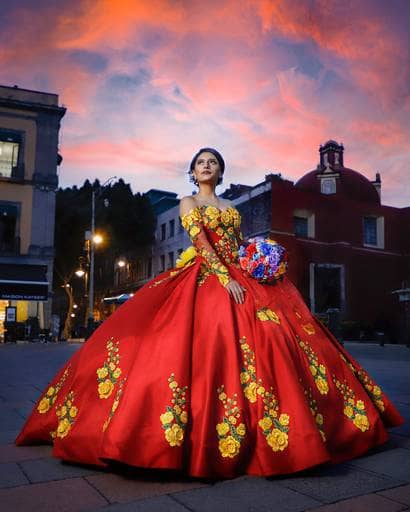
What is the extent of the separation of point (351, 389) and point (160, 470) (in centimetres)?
135

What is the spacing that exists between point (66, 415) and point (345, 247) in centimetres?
2427

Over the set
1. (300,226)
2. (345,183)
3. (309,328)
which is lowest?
(309,328)

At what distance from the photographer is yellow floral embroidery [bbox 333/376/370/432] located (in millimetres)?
2848

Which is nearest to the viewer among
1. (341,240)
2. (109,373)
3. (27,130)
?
(109,373)

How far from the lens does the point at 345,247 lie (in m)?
25.4

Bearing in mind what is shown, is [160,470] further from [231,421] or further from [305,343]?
[305,343]

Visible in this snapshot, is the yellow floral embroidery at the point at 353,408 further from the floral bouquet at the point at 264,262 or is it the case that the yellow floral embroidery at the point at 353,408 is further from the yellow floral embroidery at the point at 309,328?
the floral bouquet at the point at 264,262

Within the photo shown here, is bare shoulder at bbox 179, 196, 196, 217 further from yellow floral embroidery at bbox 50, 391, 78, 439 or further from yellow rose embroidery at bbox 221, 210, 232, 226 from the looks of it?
yellow floral embroidery at bbox 50, 391, 78, 439

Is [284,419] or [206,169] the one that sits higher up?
[206,169]

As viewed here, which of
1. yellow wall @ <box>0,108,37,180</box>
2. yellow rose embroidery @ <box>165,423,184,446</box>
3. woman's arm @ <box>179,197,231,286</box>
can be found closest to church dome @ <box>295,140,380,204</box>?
yellow wall @ <box>0,108,37,180</box>

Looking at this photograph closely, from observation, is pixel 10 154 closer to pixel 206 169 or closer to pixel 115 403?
pixel 206 169

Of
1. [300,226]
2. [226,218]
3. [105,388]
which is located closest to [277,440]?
[105,388]

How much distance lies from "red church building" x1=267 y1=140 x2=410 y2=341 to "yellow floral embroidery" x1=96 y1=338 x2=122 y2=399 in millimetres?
20666

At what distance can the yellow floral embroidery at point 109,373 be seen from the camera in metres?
2.69
